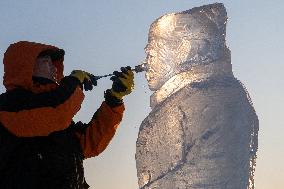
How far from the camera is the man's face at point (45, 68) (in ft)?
8.64

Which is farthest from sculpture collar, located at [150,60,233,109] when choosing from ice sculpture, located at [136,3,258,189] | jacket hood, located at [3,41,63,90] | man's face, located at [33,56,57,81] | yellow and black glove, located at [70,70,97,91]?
jacket hood, located at [3,41,63,90]

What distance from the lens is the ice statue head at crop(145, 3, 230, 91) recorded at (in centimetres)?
1005

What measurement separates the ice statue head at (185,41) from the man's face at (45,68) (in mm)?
7448

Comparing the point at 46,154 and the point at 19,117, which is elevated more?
the point at 19,117

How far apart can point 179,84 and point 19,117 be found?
7.82m

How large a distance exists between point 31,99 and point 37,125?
153mm

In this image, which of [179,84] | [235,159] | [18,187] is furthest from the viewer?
[179,84]

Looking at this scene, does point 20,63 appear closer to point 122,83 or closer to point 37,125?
point 37,125

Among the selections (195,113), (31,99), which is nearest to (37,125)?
(31,99)

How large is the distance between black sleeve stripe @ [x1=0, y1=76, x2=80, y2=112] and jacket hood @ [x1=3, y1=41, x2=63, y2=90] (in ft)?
0.16

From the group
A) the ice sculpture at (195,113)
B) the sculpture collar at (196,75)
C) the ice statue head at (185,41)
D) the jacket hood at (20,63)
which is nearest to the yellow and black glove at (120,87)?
the jacket hood at (20,63)

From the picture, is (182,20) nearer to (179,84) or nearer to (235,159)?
(179,84)

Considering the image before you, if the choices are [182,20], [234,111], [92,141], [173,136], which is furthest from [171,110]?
[92,141]

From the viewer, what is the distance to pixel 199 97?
380 inches
